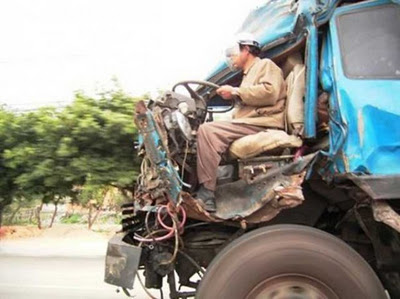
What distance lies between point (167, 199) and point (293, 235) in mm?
914

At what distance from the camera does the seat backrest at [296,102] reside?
3.58 meters

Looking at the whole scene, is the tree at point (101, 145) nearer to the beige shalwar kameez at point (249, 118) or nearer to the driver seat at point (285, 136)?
the beige shalwar kameez at point (249, 118)

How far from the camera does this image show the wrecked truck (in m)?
3.07

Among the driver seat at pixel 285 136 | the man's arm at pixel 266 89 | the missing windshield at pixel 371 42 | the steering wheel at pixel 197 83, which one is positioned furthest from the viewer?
the steering wheel at pixel 197 83

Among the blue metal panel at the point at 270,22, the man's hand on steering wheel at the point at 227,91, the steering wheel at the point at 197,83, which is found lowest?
the steering wheel at the point at 197,83

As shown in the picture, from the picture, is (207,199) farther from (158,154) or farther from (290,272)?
(290,272)

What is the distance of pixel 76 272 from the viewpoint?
29.1 feet

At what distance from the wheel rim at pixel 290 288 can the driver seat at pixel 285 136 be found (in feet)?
2.94

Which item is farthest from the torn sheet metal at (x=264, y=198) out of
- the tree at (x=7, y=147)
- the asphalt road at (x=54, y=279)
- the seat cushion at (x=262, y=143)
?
the asphalt road at (x=54, y=279)

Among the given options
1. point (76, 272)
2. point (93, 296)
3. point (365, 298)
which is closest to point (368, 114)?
point (365, 298)

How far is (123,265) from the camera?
3471 millimetres

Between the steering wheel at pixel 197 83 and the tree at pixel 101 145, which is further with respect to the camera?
the tree at pixel 101 145

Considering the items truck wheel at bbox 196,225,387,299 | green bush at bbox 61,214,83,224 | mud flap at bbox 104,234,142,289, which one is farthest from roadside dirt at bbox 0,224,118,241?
truck wheel at bbox 196,225,387,299

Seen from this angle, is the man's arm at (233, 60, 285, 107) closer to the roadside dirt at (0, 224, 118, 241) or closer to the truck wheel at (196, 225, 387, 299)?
the truck wheel at (196, 225, 387, 299)
